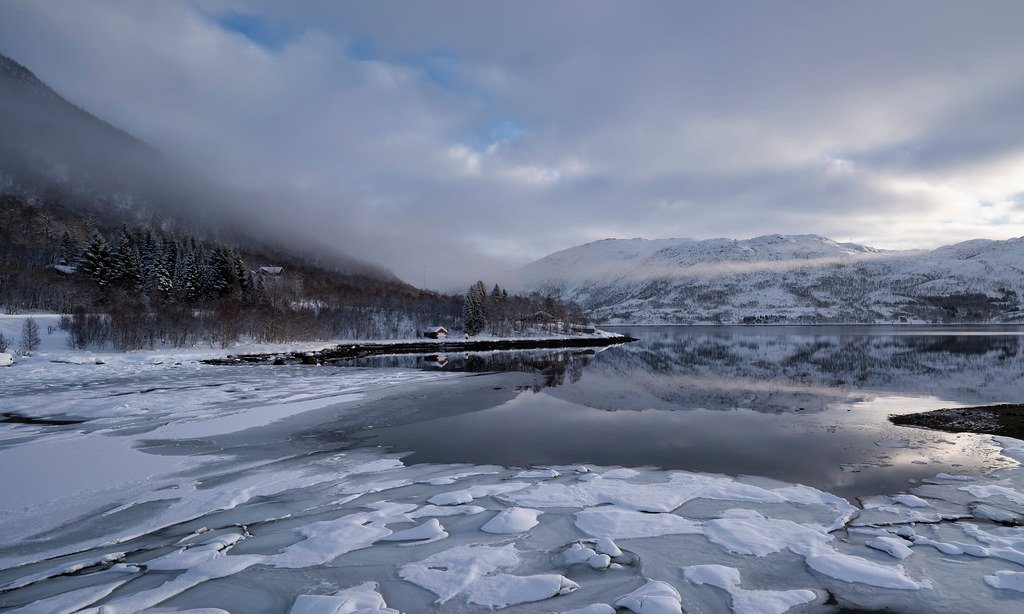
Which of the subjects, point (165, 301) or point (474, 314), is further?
point (474, 314)

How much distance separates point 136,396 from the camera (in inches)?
840

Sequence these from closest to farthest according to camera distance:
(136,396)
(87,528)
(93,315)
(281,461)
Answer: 1. (87,528)
2. (281,461)
3. (136,396)
4. (93,315)

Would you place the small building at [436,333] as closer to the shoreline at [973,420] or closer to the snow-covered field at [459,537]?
the snow-covered field at [459,537]

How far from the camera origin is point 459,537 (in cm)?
726

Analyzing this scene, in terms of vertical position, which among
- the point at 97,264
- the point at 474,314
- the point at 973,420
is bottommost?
the point at 973,420

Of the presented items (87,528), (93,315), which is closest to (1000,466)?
(87,528)

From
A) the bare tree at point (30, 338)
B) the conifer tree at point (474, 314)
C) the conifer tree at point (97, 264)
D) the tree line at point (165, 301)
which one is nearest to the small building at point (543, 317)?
the tree line at point (165, 301)

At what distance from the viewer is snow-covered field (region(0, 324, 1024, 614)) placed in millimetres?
5504

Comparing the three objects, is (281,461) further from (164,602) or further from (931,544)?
(931,544)

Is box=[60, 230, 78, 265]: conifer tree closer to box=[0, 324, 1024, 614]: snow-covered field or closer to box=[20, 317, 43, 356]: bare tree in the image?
box=[20, 317, 43, 356]: bare tree

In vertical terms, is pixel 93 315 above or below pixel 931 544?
above

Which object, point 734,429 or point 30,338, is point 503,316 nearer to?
point 30,338

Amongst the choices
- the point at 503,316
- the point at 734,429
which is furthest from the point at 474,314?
the point at 734,429

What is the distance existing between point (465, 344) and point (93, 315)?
1857 inches
